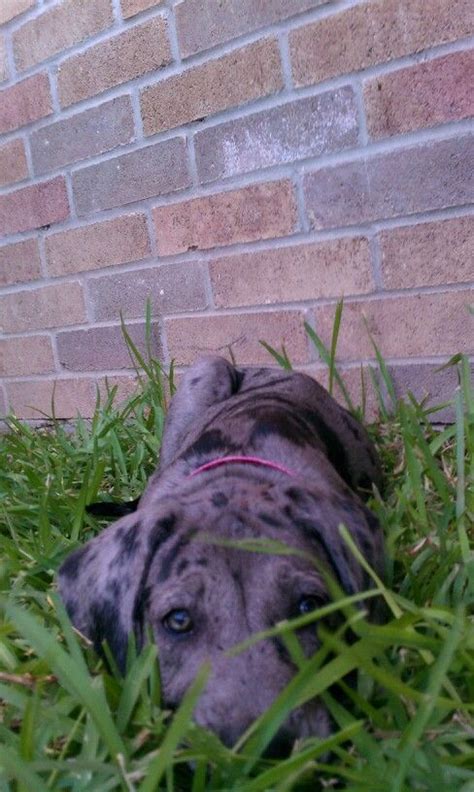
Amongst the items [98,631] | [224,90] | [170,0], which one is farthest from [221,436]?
[170,0]

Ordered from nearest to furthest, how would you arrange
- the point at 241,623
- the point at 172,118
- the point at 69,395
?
the point at 241,623
the point at 172,118
the point at 69,395

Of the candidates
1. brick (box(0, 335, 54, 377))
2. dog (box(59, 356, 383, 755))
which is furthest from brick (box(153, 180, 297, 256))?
dog (box(59, 356, 383, 755))

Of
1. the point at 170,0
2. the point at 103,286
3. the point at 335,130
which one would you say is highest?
the point at 170,0

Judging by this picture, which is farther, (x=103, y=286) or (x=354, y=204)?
(x=103, y=286)

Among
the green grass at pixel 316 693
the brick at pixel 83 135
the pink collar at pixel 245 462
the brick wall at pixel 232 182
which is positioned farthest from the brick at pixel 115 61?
the green grass at pixel 316 693

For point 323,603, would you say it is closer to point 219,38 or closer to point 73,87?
point 219,38

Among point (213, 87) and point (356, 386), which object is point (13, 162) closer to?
point (213, 87)

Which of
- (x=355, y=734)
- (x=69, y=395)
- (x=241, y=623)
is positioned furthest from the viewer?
(x=69, y=395)

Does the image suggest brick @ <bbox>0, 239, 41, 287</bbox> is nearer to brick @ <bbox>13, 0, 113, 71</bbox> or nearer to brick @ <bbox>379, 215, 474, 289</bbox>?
brick @ <bbox>13, 0, 113, 71</bbox>

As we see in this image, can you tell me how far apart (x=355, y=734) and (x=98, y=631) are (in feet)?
2.78

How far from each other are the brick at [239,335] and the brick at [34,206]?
1.15m

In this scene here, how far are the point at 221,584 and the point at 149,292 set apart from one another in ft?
10.2

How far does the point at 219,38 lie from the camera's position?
4316 mm

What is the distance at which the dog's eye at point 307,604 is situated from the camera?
217cm
